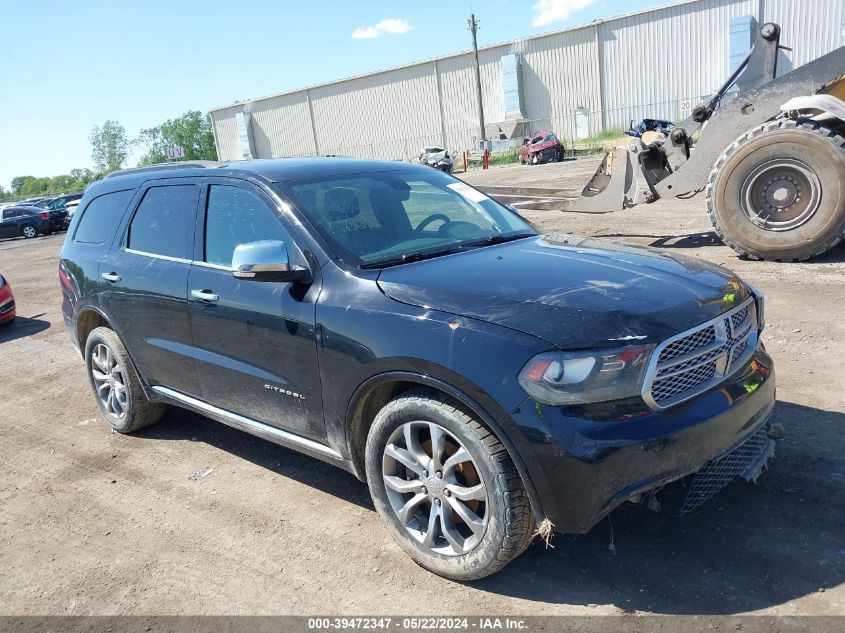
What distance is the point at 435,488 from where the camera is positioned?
3031 mm

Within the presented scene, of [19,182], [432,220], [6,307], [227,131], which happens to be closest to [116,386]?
[432,220]

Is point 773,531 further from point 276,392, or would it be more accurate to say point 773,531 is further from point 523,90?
point 523,90

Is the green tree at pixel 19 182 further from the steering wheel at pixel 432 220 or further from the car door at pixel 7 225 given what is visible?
the steering wheel at pixel 432 220

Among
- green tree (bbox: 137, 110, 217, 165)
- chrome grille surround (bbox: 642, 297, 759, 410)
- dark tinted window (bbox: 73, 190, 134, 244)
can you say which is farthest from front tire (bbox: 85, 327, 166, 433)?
green tree (bbox: 137, 110, 217, 165)

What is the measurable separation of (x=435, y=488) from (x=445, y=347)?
0.65m

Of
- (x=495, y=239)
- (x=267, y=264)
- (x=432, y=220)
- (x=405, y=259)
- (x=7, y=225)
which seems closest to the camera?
(x=267, y=264)

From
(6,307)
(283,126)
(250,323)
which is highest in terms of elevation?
(283,126)

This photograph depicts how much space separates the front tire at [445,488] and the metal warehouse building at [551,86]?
142ft

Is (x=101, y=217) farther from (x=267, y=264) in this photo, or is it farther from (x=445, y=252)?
(x=445, y=252)

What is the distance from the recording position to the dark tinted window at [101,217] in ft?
16.3

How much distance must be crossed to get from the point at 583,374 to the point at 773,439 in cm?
146

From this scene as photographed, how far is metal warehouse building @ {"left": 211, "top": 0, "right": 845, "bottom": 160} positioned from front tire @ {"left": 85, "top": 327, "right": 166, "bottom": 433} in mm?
42463

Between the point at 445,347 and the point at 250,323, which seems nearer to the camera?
the point at 445,347

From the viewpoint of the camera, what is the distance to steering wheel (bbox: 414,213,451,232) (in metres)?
3.97
